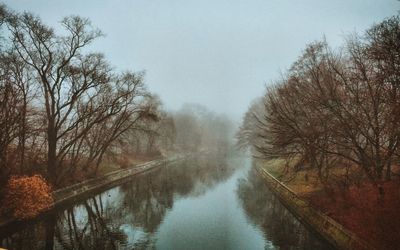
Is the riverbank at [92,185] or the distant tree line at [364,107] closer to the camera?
the distant tree line at [364,107]

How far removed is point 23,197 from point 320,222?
21.3 meters

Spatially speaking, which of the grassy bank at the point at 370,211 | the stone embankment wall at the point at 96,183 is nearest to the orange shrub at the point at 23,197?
the stone embankment wall at the point at 96,183

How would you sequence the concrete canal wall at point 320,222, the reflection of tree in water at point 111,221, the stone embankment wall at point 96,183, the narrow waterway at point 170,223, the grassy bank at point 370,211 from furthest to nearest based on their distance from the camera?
the stone embankment wall at point 96,183 → the narrow waterway at point 170,223 → the reflection of tree in water at point 111,221 → the concrete canal wall at point 320,222 → the grassy bank at point 370,211

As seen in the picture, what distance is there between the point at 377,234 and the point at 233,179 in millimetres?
43329

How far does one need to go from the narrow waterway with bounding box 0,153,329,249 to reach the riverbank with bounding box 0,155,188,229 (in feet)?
4.69

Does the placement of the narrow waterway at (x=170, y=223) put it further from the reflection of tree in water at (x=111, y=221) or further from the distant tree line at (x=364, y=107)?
the distant tree line at (x=364, y=107)

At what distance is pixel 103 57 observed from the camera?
4066 centimetres

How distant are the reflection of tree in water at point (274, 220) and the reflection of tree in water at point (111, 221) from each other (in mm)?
7099

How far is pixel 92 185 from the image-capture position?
46156mm

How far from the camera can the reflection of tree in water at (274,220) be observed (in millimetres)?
24828

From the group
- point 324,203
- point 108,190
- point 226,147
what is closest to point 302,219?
point 324,203

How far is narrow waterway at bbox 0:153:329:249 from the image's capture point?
2430 centimetres

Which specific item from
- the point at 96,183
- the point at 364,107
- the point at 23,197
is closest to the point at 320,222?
the point at 364,107

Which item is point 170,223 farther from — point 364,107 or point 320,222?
point 364,107
